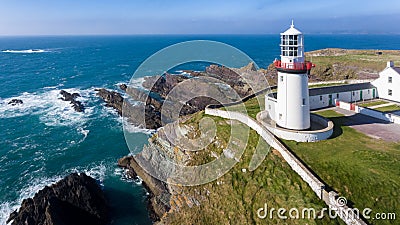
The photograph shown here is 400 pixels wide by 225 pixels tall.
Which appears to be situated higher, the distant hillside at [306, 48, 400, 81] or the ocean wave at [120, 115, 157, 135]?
the distant hillside at [306, 48, 400, 81]

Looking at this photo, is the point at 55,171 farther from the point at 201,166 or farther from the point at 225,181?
the point at 225,181

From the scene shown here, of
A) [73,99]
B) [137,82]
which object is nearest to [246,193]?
[73,99]

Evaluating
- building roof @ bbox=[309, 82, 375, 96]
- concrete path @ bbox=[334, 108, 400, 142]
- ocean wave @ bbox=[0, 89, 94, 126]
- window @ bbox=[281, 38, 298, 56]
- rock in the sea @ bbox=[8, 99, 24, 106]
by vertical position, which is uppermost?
window @ bbox=[281, 38, 298, 56]

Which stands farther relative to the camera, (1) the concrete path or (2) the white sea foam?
(2) the white sea foam

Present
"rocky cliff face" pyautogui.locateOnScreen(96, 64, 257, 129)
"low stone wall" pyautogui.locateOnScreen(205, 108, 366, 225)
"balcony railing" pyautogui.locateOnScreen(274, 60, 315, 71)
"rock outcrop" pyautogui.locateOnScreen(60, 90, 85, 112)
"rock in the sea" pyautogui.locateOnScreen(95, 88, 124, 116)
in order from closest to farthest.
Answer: "low stone wall" pyautogui.locateOnScreen(205, 108, 366, 225) → "balcony railing" pyautogui.locateOnScreen(274, 60, 315, 71) → "rocky cliff face" pyautogui.locateOnScreen(96, 64, 257, 129) → "rock outcrop" pyautogui.locateOnScreen(60, 90, 85, 112) → "rock in the sea" pyautogui.locateOnScreen(95, 88, 124, 116)

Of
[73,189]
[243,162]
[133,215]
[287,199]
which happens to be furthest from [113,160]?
[287,199]

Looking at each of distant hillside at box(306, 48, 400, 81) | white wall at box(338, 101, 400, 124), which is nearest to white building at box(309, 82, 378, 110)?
white wall at box(338, 101, 400, 124)

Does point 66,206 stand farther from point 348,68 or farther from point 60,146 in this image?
point 348,68

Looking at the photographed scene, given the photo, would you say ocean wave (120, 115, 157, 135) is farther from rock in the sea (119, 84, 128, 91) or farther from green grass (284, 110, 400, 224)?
green grass (284, 110, 400, 224)
